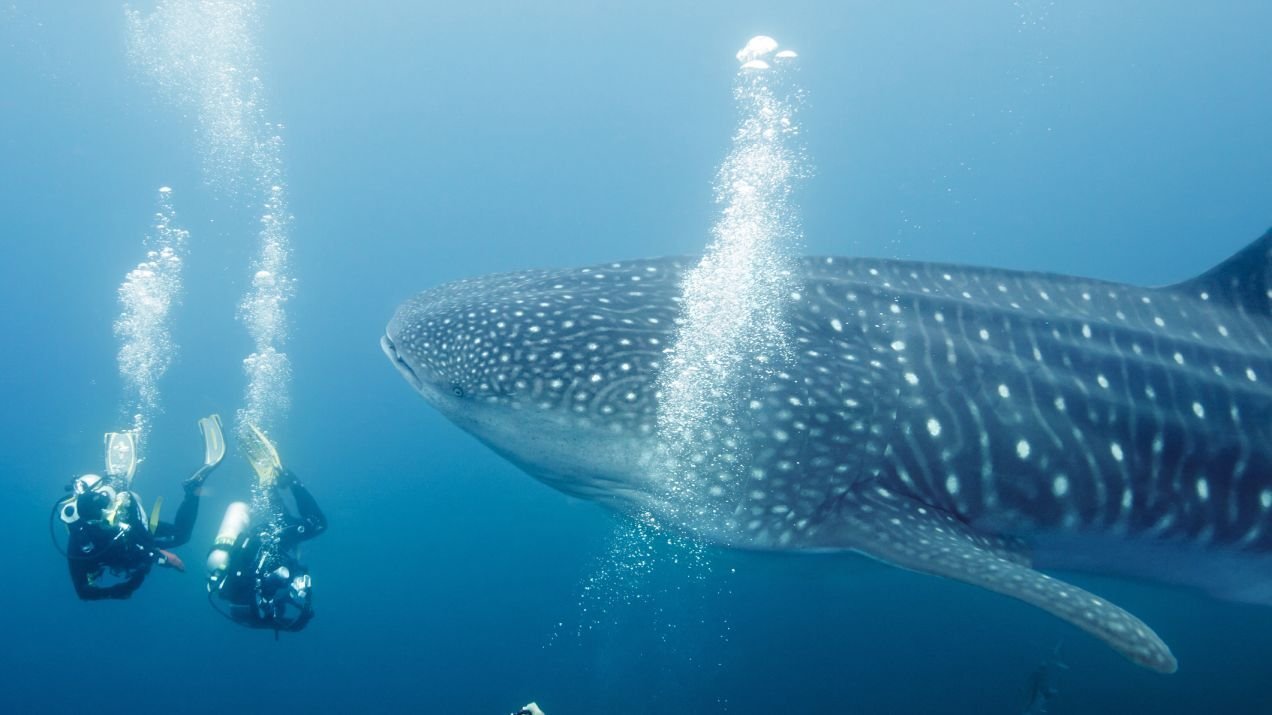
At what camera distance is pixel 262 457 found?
1166 centimetres

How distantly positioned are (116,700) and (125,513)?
1792cm

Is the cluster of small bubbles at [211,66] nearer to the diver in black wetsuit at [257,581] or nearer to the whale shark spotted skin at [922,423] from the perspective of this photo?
the diver in black wetsuit at [257,581]

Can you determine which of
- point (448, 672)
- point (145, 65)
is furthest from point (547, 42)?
point (448, 672)

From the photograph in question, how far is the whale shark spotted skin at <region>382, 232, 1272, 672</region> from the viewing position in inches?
137

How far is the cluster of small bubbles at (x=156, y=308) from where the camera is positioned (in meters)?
41.2

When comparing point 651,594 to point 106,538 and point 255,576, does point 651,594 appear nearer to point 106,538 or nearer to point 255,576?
point 255,576

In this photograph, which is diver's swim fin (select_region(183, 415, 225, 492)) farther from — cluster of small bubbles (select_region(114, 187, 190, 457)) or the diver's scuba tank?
cluster of small bubbles (select_region(114, 187, 190, 457))

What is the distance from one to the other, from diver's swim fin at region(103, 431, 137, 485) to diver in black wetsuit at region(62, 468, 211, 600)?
195cm

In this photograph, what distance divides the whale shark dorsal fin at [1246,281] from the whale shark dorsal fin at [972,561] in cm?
218

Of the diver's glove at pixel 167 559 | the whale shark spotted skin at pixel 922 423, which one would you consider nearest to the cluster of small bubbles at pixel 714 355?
the whale shark spotted skin at pixel 922 423

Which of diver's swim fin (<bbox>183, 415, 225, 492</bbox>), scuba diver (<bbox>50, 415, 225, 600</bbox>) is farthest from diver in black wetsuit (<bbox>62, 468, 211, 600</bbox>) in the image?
diver's swim fin (<bbox>183, 415, 225, 492</bbox>)

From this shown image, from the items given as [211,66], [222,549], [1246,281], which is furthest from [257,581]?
[211,66]

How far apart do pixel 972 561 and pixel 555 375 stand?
215 cm

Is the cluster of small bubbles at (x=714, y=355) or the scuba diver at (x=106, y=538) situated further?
the scuba diver at (x=106, y=538)
